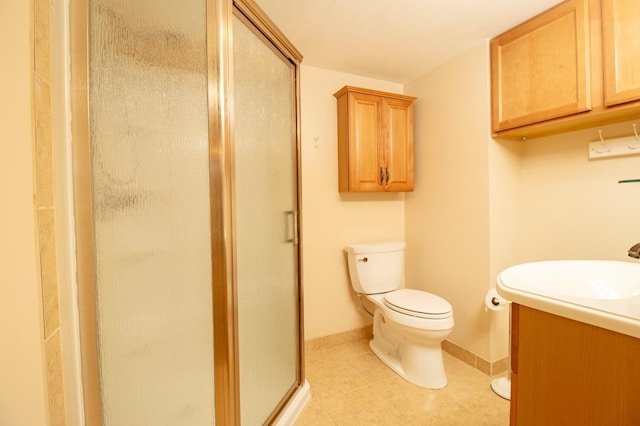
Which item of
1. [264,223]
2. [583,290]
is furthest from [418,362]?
[264,223]

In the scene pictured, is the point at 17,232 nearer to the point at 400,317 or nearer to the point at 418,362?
the point at 400,317

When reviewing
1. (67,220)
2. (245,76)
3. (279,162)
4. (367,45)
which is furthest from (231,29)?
(367,45)

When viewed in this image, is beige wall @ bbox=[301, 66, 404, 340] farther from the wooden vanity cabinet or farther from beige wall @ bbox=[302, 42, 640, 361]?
the wooden vanity cabinet

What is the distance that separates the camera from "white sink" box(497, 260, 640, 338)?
572 millimetres

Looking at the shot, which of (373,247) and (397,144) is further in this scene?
(397,144)

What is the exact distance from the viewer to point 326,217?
2.06 metres

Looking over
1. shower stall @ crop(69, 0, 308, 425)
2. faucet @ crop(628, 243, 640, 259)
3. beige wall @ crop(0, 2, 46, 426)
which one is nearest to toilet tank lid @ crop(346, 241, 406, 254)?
shower stall @ crop(69, 0, 308, 425)

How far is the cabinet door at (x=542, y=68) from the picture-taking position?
4.19ft

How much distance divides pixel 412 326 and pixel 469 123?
1.38 meters

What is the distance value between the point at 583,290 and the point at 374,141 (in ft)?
4.77

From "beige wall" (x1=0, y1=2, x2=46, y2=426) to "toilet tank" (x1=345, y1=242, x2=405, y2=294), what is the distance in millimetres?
1715

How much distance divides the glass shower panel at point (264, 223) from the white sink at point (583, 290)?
0.89m

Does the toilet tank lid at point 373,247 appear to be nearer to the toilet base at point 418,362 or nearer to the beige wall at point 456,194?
the beige wall at point 456,194

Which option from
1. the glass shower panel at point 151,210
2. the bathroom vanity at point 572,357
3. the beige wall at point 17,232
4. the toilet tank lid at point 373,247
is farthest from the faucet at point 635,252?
the beige wall at point 17,232
